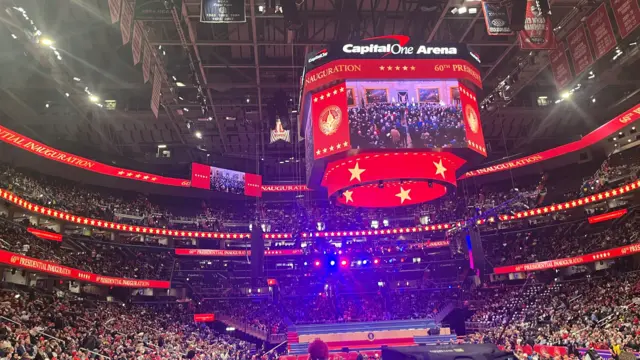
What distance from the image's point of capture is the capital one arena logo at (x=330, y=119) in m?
12.7

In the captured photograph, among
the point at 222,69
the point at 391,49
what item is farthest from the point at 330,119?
the point at 222,69

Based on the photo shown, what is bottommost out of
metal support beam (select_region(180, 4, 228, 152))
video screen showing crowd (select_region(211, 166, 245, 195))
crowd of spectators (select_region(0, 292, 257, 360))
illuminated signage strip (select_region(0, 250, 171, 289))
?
crowd of spectators (select_region(0, 292, 257, 360))

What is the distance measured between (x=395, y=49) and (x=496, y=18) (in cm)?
354

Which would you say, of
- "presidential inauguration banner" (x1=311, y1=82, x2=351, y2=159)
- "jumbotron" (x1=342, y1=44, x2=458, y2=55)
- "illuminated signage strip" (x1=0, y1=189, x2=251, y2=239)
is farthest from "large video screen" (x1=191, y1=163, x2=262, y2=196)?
"jumbotron" (x1=342, y1=44, x2=458, y2=55)

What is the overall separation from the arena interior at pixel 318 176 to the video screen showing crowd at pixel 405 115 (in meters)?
0.06

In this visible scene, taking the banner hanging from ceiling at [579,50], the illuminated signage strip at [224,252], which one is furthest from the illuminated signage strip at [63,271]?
the banner hanging from ceiling at [579,50]

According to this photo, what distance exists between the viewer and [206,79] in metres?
20.9

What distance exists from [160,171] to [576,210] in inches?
1282

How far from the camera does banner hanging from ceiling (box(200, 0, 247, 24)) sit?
11.9 metres

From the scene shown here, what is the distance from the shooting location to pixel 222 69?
20891 mm

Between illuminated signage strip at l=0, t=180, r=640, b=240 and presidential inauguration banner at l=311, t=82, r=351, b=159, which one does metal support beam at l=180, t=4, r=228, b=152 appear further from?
illuminated signage strip at l=0, t=180, r=640, b=240

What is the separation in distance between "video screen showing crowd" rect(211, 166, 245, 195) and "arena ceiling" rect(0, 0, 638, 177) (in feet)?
5.50

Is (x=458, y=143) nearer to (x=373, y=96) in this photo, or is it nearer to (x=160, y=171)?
(x=373, y=96)

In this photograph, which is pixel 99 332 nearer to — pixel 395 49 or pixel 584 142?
pixel 395 49
